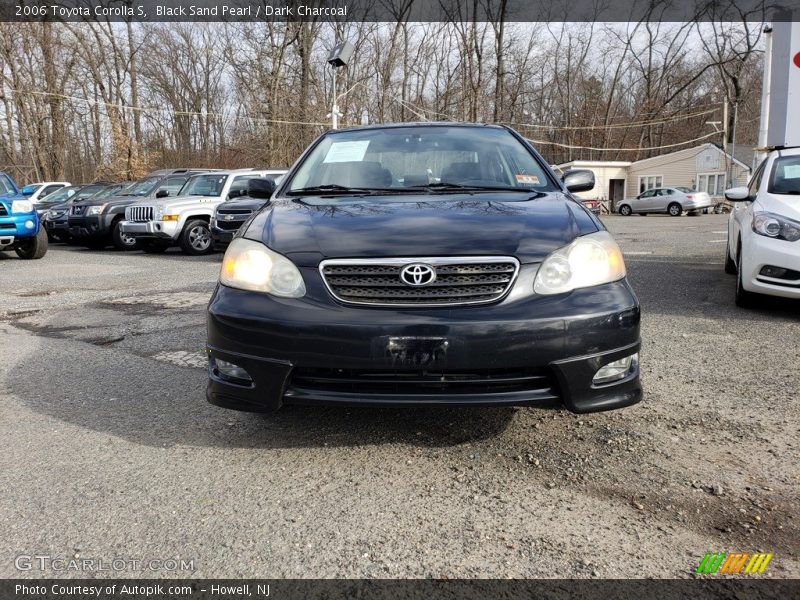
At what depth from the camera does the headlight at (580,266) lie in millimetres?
2664

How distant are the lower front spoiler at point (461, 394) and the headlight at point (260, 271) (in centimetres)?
30

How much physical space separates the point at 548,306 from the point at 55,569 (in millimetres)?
1972

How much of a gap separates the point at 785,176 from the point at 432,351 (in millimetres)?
5390

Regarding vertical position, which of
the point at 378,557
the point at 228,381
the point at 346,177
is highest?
the point at 346,177

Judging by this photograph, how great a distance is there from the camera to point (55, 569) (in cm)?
206

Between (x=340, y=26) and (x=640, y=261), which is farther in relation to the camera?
(x=340, y=26)

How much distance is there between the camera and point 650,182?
4494cm

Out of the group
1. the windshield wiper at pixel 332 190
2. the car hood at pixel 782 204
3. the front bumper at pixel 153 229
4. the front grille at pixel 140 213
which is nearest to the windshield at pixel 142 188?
the front grille at pixel 140 213

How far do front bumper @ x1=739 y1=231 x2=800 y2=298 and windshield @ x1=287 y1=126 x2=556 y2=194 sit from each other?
9.06 feet

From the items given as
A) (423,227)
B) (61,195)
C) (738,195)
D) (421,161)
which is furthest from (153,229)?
(423,227)

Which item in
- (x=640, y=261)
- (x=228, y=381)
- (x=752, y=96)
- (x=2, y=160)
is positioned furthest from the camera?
(x=752, y=96)

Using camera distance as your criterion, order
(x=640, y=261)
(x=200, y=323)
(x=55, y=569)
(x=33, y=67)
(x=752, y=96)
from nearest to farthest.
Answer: (x=55, y=569)
(x=200, y=323)
(x=640, y=261)
(x=33, y=67)
(x=752, y=96)

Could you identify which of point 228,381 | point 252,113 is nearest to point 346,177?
point 228,381

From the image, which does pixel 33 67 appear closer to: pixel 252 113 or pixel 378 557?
pixel 252 113
